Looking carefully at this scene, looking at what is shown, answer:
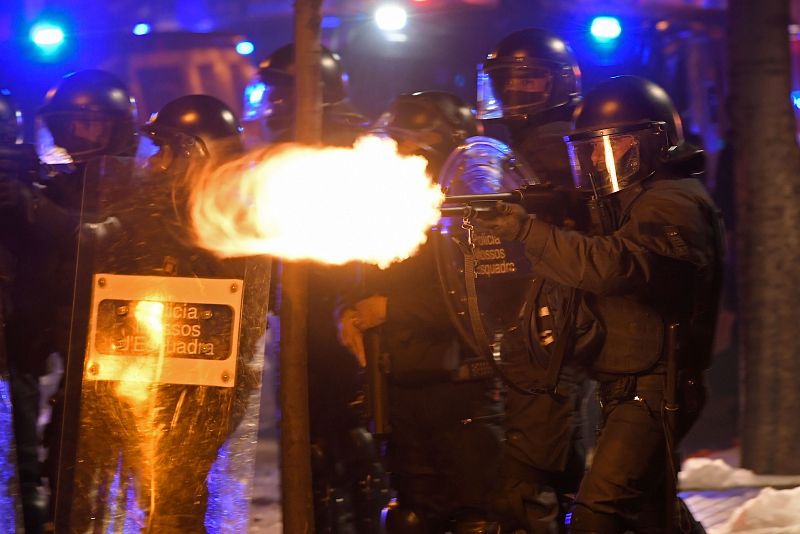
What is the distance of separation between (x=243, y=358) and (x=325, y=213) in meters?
0.84

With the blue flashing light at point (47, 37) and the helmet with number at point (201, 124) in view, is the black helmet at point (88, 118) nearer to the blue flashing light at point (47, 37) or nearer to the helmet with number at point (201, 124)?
the helmet with number at point (201, 124)

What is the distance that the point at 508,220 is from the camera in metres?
4.00

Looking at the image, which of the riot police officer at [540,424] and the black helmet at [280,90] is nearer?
the riot police officer at [540,424]

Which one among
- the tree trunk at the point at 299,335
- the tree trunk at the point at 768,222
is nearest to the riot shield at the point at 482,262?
A: the tree trunk at the point at 299,335

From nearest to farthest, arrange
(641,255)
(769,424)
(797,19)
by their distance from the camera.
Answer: (641,255)
(769,424)
(797,19)

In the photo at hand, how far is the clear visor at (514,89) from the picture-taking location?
518cm

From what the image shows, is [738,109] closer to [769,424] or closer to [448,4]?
[769,424]

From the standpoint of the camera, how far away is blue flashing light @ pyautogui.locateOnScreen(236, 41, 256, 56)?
10.2 metres

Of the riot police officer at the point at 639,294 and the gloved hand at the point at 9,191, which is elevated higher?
the gloved hand at the point at 9,191

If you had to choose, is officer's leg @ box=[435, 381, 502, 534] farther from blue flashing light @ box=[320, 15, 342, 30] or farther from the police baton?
blue flashing light @ box=[320, 15, 342, 30]

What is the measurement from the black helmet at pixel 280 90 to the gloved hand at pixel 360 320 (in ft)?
5.15

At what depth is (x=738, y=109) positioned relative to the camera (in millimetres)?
6594

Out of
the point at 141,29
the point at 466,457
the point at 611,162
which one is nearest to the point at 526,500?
the point at 466,457

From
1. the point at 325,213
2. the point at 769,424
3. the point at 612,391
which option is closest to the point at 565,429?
the point at 612,391
